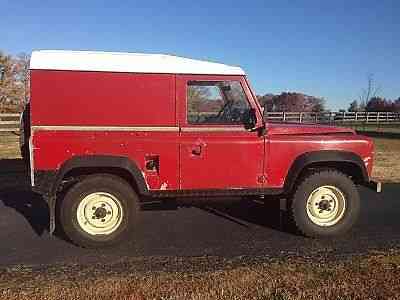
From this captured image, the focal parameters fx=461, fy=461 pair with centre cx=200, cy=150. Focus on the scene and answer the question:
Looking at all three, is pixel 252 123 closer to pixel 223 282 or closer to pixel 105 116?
pixel 105 116

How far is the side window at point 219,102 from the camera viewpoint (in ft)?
18.4

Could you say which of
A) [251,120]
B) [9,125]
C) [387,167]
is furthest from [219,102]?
[9,125]

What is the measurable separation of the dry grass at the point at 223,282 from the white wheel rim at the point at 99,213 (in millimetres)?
776

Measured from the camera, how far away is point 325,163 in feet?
19.4

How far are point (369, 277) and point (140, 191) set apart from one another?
260 cm

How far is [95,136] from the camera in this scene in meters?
5.27

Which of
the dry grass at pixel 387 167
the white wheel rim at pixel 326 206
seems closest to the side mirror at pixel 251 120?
the white wheel rim at pixel 326 206

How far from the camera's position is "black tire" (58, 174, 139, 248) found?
5285 mm

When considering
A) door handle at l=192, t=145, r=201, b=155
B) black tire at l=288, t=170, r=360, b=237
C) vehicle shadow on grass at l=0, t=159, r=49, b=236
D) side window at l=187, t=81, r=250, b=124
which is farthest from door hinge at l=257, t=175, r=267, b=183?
vehicle shadow on grass at l=0, t=159, r=49, b=236

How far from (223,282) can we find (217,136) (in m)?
1.91

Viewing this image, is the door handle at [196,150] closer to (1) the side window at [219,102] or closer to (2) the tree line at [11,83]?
(1) the side window at [219,102]

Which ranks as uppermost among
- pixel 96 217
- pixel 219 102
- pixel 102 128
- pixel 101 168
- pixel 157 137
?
pixel 219 102

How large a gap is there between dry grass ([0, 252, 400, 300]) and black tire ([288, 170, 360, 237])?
988mm

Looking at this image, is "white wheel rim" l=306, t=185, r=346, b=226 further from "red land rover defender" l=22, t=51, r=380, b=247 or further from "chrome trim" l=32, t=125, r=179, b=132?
"chrome trim" l=32, t=125, r=179, b=132
